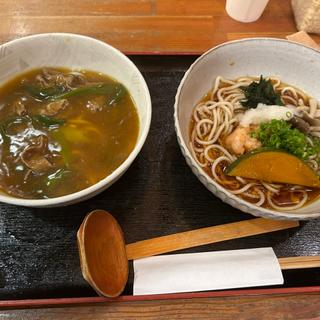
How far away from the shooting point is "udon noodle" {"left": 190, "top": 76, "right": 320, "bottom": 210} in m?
1.38

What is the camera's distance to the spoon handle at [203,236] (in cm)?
123

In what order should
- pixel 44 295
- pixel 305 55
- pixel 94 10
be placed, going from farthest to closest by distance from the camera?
pixel 94 10
pixel 305 55
pixel 44 295

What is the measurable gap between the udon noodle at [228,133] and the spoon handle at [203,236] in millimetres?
76

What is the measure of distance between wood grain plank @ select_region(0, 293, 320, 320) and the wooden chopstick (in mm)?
96

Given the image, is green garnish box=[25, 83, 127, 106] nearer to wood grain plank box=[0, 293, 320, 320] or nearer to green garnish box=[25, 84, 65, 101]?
green garnish box=[25, 84, 65, 101]

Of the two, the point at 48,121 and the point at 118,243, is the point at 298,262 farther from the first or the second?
the point at 48,121

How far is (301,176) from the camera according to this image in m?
1.34

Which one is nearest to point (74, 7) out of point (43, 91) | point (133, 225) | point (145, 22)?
point (145, 22)

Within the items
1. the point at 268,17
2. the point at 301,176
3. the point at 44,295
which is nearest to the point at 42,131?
the point at 44,295

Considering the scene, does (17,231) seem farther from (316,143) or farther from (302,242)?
(316,143)

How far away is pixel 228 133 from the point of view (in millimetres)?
1563

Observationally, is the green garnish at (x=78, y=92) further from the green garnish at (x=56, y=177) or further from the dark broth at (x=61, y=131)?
the green garnish at (x=56, y=177)

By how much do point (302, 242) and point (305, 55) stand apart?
0.86 m

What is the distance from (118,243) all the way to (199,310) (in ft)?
1.16
